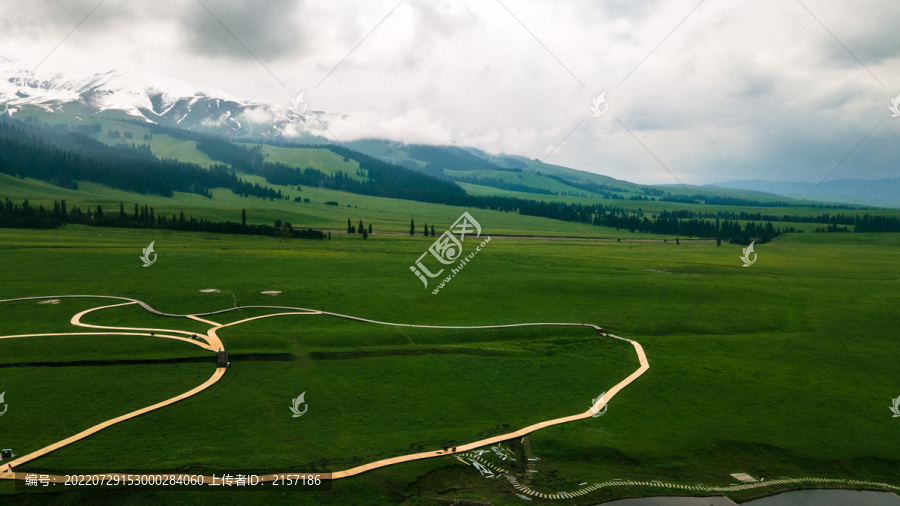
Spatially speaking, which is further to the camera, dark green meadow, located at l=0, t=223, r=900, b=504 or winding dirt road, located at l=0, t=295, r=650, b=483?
dark green meadow, located at l=0, t=223, r=900, b=504

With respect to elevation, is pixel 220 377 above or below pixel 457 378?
above

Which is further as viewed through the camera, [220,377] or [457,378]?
[457,378]

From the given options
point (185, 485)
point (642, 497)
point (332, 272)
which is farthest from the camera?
point (332, 272)

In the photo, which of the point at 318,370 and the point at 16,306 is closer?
the point at 318,370

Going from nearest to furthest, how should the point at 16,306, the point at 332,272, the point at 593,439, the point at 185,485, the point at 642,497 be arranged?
the point at 185,485 < the point at 642,497 < the point at 593,439 < the point at 16,306 < the point at 332,272

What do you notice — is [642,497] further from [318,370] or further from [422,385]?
[318,370]

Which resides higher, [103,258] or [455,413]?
[103,258]

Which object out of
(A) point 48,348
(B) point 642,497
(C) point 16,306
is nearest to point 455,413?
(B) point 642,497

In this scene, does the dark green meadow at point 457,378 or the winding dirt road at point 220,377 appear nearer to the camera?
the winding dirt road at point 220,377
